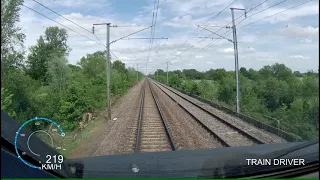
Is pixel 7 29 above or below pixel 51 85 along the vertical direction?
above

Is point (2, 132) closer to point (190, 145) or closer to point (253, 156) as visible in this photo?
point (253, 156)

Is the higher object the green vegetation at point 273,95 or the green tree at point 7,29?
the green tree at point 7,29

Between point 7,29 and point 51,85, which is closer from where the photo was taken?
point 7,29

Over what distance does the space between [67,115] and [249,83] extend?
58.2 ft

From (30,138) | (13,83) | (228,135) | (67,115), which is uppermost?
(13,83)

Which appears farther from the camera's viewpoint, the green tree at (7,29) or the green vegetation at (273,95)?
the green vegetation at (273,95)

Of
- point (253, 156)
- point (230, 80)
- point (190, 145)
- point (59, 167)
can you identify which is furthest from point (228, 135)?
point (230, 80)

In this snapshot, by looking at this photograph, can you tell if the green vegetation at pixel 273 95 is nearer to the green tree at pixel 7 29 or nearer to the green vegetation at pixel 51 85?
the green tree at pixel 7 29

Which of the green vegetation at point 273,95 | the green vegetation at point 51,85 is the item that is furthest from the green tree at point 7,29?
the green vegetation at point 273,95

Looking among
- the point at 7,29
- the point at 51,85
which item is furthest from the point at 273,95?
the point at 7,29

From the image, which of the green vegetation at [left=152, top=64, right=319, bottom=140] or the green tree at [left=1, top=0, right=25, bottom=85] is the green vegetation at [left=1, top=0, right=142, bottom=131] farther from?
the green vegetation at [left=152, top=64, right=319, bottom=140]

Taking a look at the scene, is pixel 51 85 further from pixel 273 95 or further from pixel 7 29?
pixel 7 29

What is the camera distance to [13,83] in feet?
20.1

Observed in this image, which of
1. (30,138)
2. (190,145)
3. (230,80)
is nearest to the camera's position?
(30,138)
